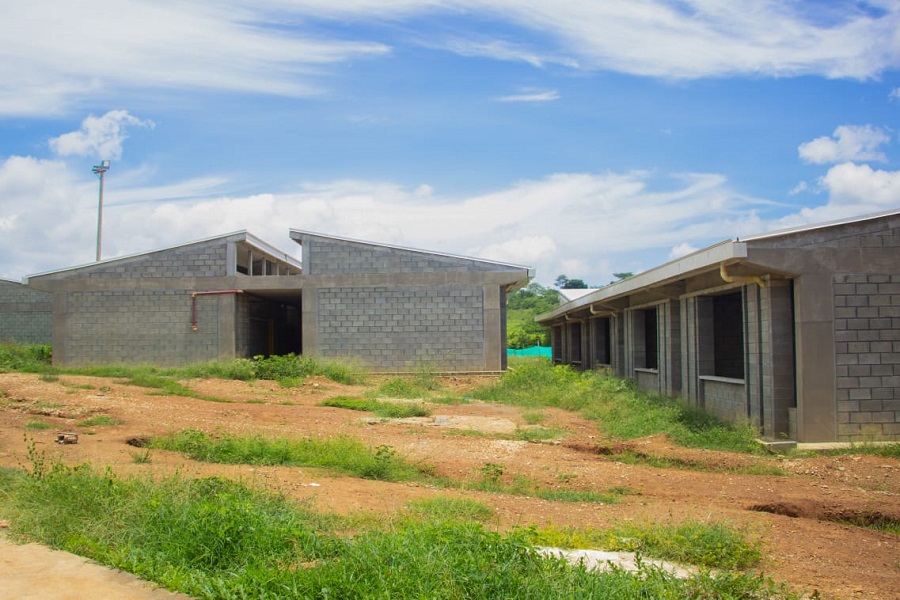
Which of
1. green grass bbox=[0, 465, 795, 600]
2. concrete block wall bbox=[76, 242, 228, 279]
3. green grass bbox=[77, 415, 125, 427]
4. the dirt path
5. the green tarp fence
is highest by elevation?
concrete block wall bbox=[76, 242, 228, 279]

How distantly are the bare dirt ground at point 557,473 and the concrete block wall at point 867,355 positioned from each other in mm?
1231

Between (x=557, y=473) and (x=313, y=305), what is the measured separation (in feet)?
51.0

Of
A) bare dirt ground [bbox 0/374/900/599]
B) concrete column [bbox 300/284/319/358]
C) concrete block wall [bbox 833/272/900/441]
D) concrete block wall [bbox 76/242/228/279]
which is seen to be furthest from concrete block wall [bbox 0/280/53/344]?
concrete block wall [bbox 833/272/900/441]

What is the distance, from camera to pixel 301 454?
30.0 ft

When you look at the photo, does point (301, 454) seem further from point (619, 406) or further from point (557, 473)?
point (619, 406)

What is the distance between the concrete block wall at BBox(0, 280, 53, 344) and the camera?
32.9 metres

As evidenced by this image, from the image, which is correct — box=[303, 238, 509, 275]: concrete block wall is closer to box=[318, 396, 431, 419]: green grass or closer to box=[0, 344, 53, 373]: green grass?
box=[318, 396, 431, 419]: green grass

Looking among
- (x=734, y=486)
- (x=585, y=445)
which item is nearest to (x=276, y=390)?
(x=585, y=445)

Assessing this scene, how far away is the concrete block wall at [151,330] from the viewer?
76.8 ft

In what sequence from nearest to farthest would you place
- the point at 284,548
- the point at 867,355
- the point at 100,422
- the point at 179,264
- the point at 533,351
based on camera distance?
1. the point at 284,548
2. the point at 867,355
3. the point at 100,422
4. the point at 179,264
5. the point at 533,351

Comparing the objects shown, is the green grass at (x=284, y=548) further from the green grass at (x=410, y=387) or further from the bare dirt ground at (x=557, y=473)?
the green grass at (x=410, y=387)

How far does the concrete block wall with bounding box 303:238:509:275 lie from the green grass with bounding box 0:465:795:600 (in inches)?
667

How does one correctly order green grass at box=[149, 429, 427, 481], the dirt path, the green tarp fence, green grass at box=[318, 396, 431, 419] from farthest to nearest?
the green tarp fence → green grass at box=[318, 396, 431, 419] → green grass at box=[149, 429, 427, 481] → the dirt path

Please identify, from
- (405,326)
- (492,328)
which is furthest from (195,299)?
(492,328)
